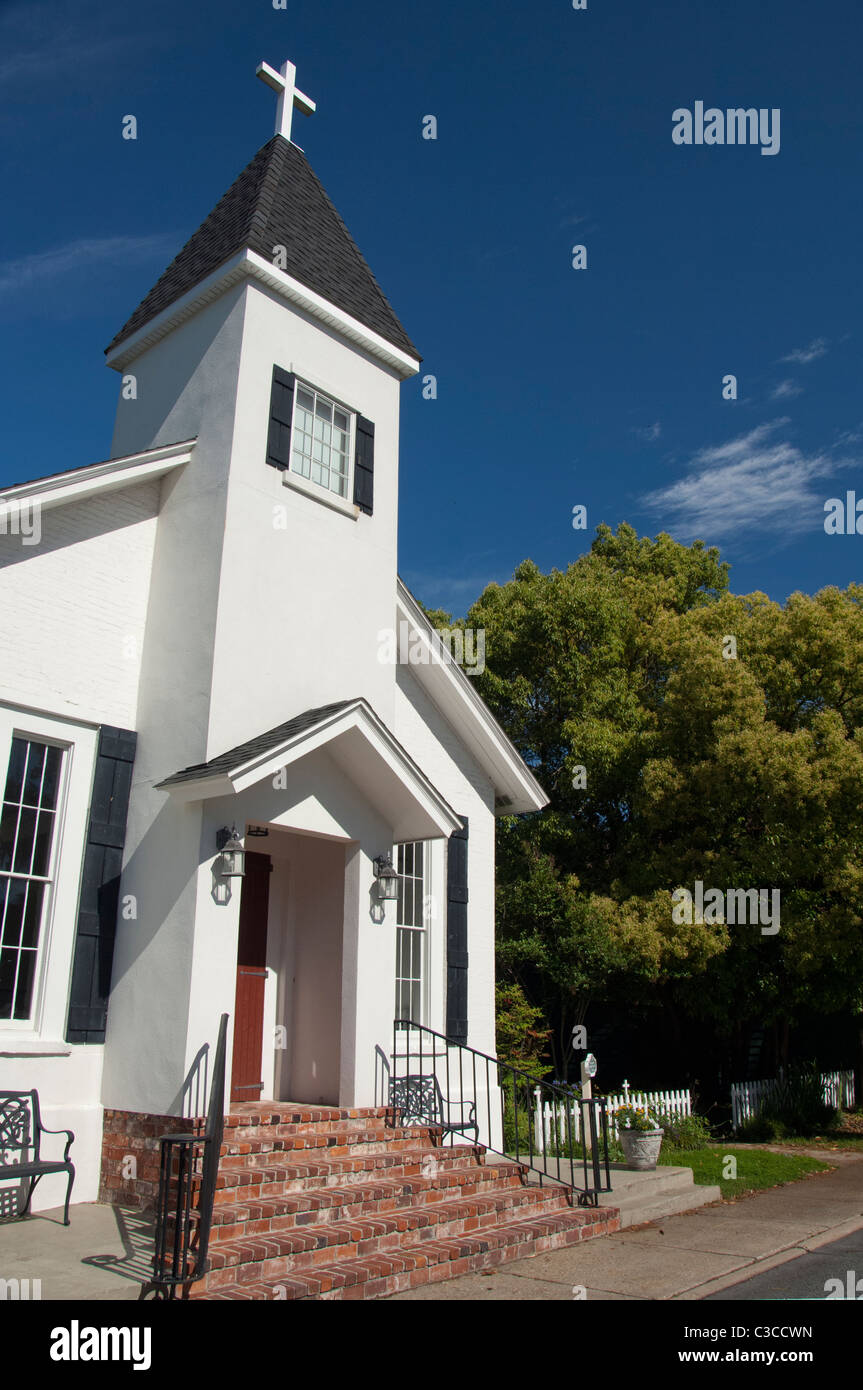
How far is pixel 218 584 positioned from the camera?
9125mm

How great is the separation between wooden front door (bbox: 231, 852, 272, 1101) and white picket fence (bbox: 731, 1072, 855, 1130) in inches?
368

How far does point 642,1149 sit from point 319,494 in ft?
Result: 25.9

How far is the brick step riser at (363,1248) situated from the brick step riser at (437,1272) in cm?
8

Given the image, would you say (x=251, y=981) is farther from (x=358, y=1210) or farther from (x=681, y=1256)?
(x=681, y=1256)

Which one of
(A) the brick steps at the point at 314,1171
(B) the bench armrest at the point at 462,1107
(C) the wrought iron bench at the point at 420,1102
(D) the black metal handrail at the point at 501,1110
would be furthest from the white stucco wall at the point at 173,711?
(B) the bench armrest at the point at 462,1107

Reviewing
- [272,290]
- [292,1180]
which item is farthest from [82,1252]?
[272,290]

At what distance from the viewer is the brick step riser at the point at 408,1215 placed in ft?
21.6

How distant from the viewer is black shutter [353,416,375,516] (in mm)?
10875

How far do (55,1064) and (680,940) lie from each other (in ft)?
34.1

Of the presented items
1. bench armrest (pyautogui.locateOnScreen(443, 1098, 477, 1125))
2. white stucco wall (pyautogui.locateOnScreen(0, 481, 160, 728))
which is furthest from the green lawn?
white stucco wall (pyautogui.locateOnScreen(0, 481, 160, 728))

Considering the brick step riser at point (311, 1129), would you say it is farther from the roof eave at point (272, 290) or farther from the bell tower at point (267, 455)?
the roof eave at point (272, 290)

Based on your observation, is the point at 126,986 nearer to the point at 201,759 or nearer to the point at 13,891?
the point at 13,891

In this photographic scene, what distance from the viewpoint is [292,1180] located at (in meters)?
7.33

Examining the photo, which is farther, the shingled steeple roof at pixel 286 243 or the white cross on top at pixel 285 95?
the white cross on top at pixel 285 95
